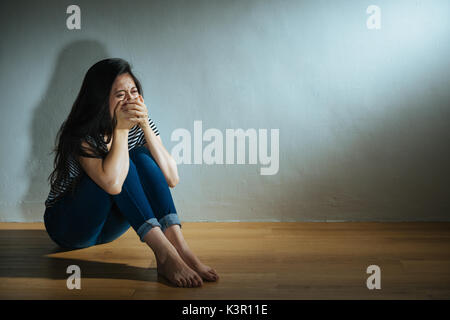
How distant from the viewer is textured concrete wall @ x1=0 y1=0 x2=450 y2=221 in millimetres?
2328

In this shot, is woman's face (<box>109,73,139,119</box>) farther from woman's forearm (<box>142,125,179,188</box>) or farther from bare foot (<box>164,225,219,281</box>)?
bare foot (<box>164,225,219,281</box>)

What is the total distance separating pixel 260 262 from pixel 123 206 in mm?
514

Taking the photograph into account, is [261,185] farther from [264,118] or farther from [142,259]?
[142,259]

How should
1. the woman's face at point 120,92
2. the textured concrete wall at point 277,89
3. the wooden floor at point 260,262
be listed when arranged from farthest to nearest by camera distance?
the textured concrete wall at point 277,89
the woman's face at point 120,92
the wooden floor at point 260,262

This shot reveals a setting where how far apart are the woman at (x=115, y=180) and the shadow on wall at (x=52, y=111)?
69cm

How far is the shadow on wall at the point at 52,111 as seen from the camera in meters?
2.36

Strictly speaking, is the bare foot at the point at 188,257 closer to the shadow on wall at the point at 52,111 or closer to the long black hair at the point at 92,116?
the long black hair at the point at 92,116

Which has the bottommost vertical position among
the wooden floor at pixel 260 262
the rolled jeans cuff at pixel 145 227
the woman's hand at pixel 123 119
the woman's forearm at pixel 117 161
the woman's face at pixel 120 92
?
the wooden floor at pixel 260 262

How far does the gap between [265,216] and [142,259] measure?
2.55ft

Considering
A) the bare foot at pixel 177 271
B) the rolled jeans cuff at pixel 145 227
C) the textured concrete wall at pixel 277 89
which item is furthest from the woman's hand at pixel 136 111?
the textured concrete wall at pixel 277 89

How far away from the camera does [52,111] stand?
7.86ft

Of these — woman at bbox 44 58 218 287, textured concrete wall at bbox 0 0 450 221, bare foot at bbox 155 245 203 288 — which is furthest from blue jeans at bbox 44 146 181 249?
textured concrete wall at bbox 0 0 450 221

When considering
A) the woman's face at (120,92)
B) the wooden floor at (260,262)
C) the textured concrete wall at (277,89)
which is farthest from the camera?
the textured concrete wall at (277,89)

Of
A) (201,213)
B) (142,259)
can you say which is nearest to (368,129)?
(201,213)
